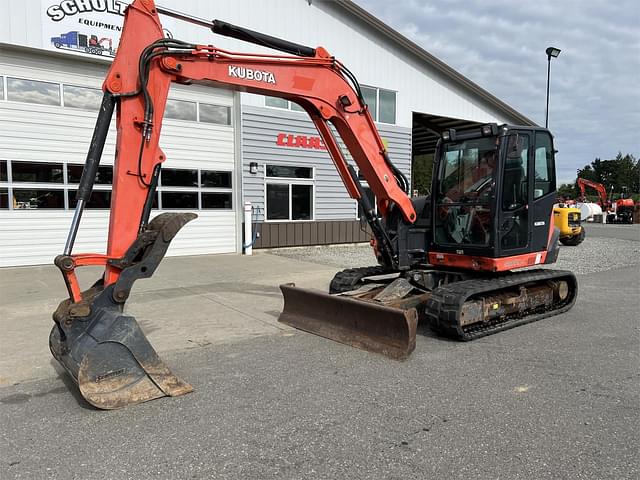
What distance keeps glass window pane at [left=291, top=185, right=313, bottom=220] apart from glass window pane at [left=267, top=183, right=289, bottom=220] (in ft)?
0.82

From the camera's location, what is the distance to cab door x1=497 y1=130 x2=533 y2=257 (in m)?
6.16

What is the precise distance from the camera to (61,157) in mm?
11953

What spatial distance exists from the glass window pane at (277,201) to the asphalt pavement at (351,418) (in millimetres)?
9675

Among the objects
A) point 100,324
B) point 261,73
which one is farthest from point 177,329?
point 261,73

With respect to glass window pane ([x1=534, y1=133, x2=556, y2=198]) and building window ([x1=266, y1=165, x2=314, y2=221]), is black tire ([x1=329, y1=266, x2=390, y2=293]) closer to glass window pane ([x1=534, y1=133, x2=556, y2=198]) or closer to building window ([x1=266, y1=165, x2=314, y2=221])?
glass window pane ([x1=534, y1=133, x2=556, y2=198])

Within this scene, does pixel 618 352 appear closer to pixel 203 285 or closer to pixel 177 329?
pixel 177 329

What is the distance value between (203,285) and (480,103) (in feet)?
48.0

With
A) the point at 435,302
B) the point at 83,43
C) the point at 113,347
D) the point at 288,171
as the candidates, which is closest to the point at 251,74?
the point at 113,347

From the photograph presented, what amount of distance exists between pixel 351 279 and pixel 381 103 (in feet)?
→ 37.7

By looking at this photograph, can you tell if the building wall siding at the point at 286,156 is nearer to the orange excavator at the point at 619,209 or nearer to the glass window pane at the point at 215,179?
the glass window pane at the point at 215,179

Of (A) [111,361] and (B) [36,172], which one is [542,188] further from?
(B) [36,172]

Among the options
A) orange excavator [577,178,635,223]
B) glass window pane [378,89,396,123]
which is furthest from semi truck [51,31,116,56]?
orange excavator [577,178,635,223]

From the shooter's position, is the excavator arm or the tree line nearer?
the excavator arm

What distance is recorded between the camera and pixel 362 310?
5.44 meters
